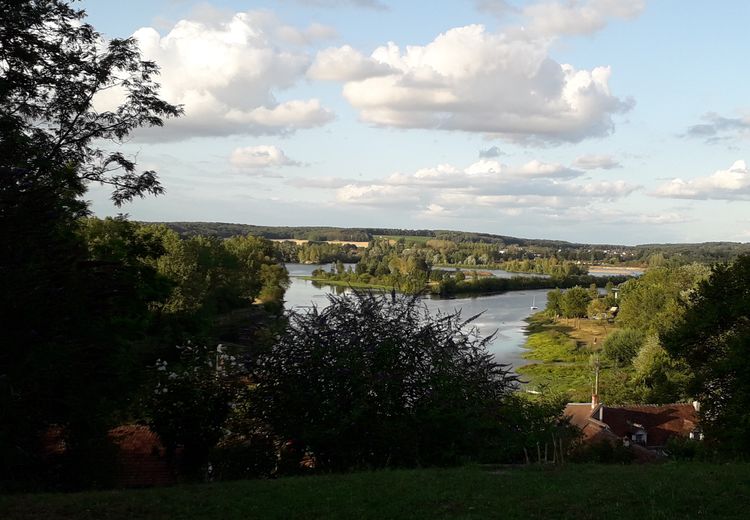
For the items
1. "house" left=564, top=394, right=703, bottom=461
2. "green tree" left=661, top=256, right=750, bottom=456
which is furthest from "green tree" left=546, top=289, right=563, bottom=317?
"green tree" left=661, top=256, right=750, bottom=456

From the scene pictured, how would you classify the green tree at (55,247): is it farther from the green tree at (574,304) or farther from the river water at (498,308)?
the green tree at (574,304)

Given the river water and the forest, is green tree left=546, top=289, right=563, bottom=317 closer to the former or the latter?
the river water

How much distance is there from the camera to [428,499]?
7.46m

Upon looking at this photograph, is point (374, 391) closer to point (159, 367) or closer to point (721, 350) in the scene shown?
point (159, 367)

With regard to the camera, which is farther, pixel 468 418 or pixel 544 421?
pixel 544 421

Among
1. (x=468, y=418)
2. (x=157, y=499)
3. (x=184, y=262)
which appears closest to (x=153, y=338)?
(x=184, y=262)

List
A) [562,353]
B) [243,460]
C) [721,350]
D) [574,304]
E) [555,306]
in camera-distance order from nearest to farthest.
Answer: [243,460] → [721,350] → [562,353] → [574,304] → [555,306]

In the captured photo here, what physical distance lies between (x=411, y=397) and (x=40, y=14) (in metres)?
8.95

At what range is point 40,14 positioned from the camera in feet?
37.7

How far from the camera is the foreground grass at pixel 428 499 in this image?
6816 mm

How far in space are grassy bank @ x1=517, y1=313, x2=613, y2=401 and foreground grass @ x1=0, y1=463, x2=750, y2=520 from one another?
875 inches

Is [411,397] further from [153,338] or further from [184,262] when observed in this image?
[184,262]

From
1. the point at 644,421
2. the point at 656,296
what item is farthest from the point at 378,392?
the point at 656,296

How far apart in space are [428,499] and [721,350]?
15307 mm
